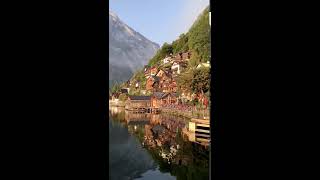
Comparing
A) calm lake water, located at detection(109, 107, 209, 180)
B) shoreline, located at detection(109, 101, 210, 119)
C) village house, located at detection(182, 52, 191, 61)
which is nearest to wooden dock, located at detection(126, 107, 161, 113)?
calm lake water, located at detection(109, 107, 209, 180)

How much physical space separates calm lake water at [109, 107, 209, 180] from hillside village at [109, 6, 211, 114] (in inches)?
28.4

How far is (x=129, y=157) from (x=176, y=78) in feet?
13.2

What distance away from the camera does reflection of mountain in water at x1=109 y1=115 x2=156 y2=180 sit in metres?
10.9

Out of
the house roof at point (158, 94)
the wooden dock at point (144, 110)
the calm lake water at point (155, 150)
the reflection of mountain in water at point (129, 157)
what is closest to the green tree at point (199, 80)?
the calm lake water at point (155, 150)

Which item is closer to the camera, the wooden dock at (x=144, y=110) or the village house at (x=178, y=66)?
the village house at (x=178, y=66)

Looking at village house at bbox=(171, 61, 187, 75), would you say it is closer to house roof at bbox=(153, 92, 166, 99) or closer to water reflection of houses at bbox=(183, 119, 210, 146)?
house roof at bbox=(153, 92, 166, 99)

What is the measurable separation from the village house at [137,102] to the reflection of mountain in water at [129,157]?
1319mm

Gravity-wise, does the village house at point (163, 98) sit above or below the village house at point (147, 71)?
below

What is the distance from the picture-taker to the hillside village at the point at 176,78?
9.42 m

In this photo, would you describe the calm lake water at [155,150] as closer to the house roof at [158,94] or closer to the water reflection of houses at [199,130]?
the water reflection of houses at [199,130]
